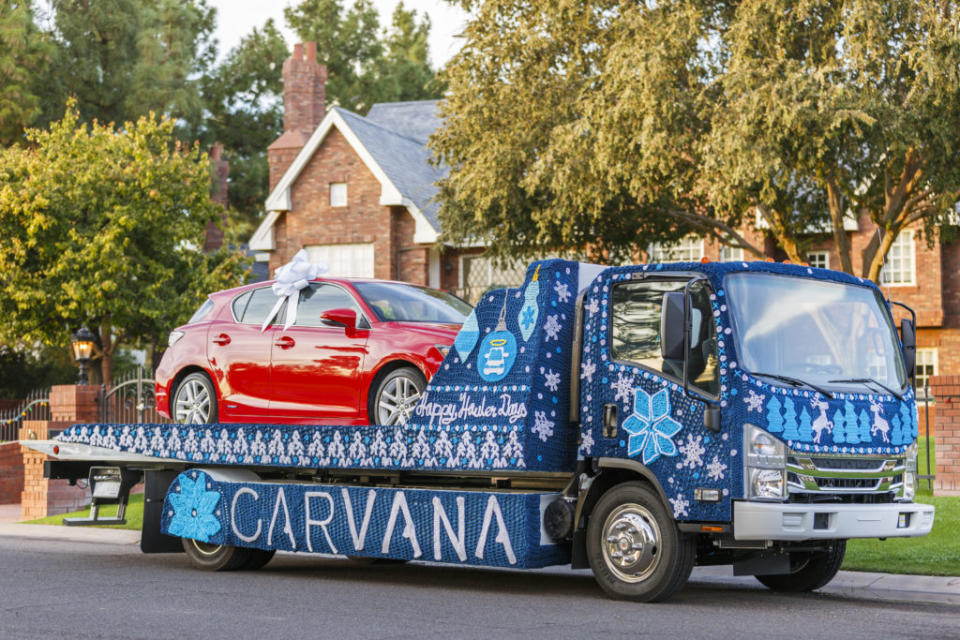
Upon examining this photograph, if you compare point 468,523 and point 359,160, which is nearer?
point 468,523

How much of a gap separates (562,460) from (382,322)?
6.69 feet

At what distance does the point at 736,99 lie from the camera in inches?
793

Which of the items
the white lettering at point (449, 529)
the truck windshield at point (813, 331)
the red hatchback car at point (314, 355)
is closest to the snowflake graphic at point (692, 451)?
the truck windshield at point (813, 331)

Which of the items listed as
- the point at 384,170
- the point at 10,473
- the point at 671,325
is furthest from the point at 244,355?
the point at 384,170

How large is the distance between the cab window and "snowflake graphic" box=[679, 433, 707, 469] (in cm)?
37

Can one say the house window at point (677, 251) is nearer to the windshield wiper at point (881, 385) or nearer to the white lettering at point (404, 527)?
the white lettering at point (404, 527)

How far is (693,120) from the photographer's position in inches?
851

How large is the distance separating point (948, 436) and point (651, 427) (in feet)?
25.5

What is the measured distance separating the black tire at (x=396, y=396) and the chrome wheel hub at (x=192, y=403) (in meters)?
2.27

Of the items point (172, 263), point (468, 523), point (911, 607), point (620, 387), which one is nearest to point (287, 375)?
point (468, 523)

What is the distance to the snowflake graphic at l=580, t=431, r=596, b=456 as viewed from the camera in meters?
9.68

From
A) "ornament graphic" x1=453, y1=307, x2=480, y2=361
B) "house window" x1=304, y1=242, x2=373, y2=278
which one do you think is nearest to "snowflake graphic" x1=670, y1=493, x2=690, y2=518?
"ornament graphic" x1=453, y1=307, x2=480, y2=361

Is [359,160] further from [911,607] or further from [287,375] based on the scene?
[911,607]

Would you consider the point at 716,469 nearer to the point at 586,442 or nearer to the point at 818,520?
the point at 818,520
